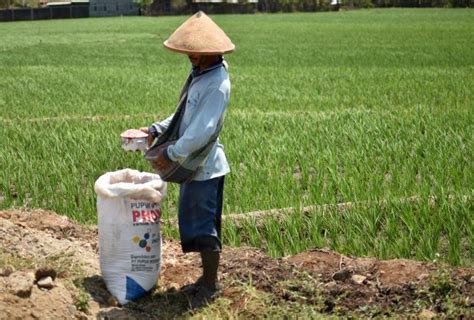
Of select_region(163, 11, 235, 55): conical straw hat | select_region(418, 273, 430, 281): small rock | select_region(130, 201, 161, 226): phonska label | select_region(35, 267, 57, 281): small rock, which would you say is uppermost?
select_region(163, 11, 235, 55): conical straw hat

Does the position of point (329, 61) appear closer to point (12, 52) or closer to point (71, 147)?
point (12, 52)

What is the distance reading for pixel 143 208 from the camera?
3.88 meters

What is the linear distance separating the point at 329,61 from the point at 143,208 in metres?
18.3

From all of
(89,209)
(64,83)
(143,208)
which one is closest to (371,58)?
(64,83)

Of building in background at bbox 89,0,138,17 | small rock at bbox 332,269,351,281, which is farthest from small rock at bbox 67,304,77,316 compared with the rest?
building in background at bbox 89,0,138,17

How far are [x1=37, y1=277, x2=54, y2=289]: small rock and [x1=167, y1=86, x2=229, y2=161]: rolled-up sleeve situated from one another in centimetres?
75

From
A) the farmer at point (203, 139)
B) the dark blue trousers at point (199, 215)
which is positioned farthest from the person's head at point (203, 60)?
the dark blue trousers at point (199, 215)

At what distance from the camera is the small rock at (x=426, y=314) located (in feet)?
11.6

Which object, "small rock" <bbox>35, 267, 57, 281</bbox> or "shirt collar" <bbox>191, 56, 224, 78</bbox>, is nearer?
"small rock" <bbox>35, 267, 57, 281</bbox>

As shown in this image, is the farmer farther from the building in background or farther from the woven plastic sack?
the building in background

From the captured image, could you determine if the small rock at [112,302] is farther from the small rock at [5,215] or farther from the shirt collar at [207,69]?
the small rock at [5,215]

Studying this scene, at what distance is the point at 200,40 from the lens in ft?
12.0

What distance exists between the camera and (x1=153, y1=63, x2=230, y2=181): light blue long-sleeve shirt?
3.57 m

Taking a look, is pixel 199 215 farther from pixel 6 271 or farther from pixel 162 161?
pixel 6 271
